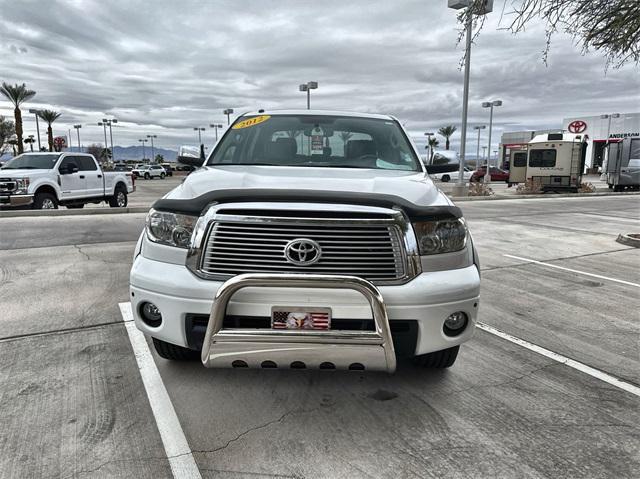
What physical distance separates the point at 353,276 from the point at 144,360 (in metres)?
1.88

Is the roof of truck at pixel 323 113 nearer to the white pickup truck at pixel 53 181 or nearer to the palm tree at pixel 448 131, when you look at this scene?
the white pickup truck at pixel 53 181

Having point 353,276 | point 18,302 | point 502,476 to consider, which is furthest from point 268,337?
point 18,302

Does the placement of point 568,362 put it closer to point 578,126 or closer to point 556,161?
point 556,161

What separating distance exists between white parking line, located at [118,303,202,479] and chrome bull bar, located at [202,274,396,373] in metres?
0.48

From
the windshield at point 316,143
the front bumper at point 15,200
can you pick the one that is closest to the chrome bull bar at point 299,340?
the windshield at point 316,143

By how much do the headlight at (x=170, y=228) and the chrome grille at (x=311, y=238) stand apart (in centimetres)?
16

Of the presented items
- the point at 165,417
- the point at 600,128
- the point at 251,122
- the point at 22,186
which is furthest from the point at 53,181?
the point at 600,128

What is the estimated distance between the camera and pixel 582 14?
6.86 metres

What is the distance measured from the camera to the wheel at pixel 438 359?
3.10m

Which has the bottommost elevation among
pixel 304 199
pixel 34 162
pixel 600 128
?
pixel 304 199

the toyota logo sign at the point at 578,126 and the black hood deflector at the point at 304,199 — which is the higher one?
the toyota logo sign at the point at 578,126

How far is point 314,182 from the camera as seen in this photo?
2.80 metres

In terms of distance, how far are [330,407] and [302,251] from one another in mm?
1034

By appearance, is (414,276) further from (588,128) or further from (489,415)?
(588,128)
